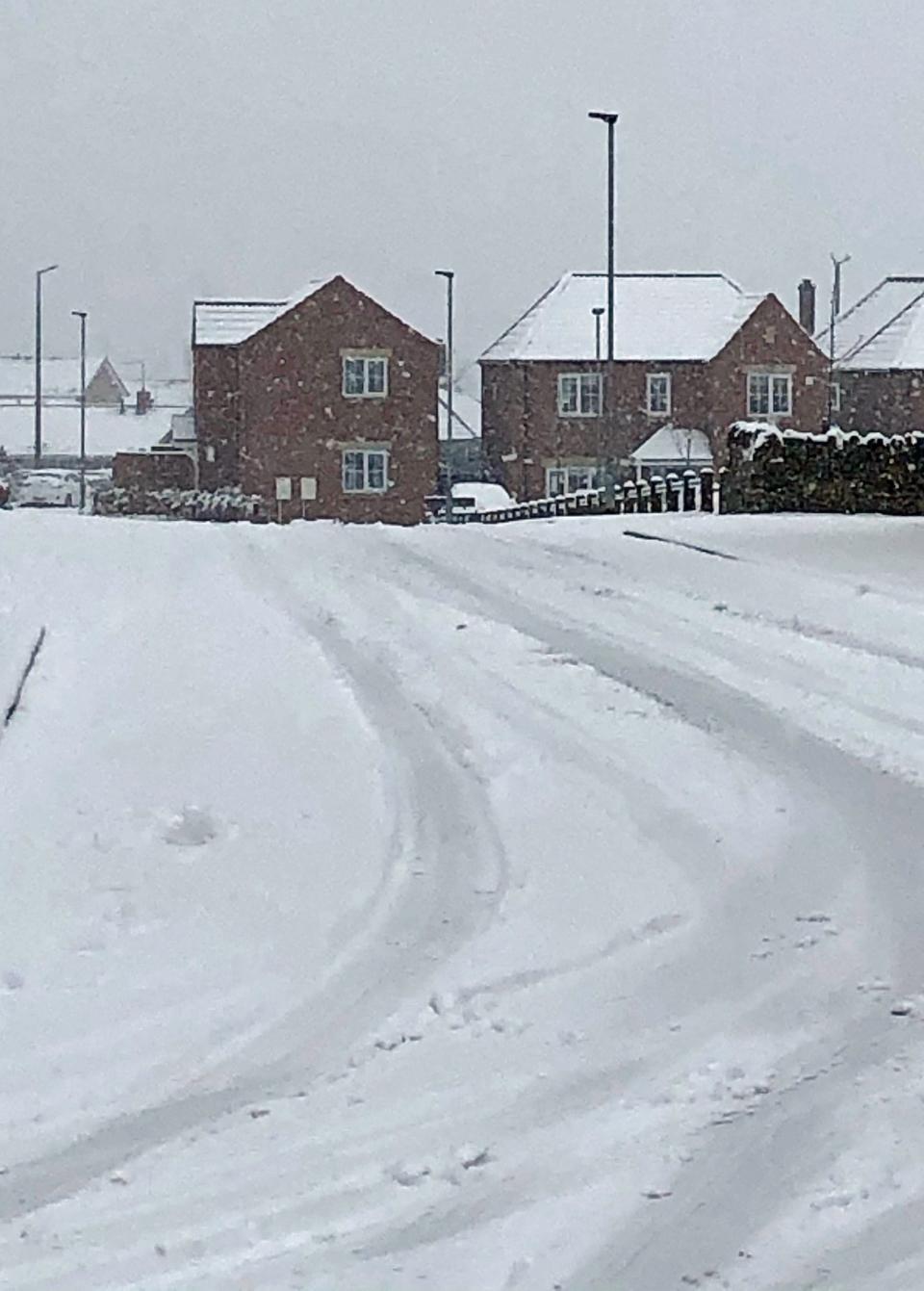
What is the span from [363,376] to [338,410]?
3.98ft

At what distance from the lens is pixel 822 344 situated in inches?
2950

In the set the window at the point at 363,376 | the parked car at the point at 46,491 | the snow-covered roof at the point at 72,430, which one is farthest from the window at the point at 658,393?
the snow-covered roof at the point at 72,430

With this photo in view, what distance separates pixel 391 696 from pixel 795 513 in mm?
20127

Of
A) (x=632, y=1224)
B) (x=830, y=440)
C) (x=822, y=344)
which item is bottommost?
(x=632, y=1224)

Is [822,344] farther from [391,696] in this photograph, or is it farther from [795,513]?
[391,696]

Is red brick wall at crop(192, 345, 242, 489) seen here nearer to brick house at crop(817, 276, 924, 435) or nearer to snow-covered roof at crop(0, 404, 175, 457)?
brick house at crop(817, 276, 924, 435)

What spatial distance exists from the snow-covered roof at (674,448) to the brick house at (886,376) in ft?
19.5

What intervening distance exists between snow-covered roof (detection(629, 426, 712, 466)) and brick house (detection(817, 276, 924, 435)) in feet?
19.5

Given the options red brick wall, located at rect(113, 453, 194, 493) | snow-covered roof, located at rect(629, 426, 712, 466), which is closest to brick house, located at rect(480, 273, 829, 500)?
snow-covered roof, located at rect(629, 426, 712, 466)

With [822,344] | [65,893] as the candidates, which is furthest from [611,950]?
[822,344]

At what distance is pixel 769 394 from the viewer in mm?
64688

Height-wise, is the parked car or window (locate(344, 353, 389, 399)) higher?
window (locate(344, 353, 389, 399))

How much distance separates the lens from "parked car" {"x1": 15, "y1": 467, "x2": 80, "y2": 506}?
63.7 m

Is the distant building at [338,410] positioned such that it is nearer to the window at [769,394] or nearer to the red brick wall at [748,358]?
the red brick wall at [748,358]
